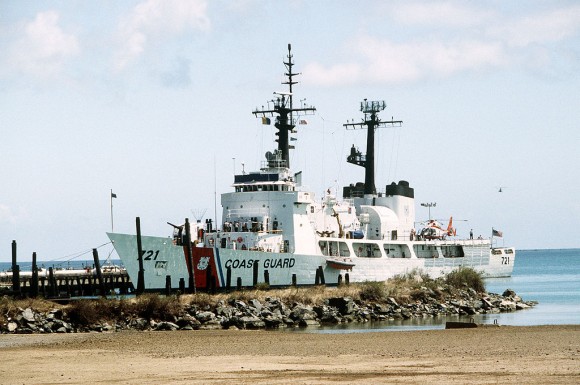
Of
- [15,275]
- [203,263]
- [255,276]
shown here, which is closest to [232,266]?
[203,263]

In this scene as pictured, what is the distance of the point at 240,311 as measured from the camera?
41.3 m

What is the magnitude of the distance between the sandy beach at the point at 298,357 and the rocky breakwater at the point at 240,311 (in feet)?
11.4

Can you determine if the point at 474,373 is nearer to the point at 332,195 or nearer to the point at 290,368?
the point at 290,368

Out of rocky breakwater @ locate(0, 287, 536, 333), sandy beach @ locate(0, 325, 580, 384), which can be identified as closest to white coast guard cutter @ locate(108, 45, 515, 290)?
rocky breakwater @ locate(0, 287, 536, 333)

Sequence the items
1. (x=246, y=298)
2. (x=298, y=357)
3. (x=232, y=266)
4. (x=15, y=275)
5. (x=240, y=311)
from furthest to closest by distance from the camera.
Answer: (x=232, y=266)
(x=246, y=298)
(x=15, y=275)
(x=240, y=311)
(x=298, y=357)

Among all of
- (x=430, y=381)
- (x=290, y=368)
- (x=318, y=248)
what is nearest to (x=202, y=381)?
(x=290, y=368)

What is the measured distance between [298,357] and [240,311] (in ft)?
54.8

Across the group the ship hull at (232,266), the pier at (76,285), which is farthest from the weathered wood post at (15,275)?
the ship hull at (232,266)

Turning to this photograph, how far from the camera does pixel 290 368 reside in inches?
866

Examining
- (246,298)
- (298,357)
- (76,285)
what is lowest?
(298,357)

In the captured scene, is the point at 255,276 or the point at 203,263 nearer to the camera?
the point at 255,276

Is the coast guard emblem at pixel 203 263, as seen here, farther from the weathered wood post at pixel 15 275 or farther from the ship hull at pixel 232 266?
the weathered wood post at pixel 15 275

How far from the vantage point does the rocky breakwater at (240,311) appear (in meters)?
36.8

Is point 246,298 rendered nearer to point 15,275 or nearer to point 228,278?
point 228,278
